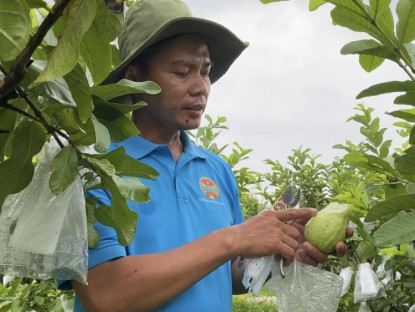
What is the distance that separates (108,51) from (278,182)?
3454 millimetres

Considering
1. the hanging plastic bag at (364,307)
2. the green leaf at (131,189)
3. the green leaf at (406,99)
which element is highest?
the green leaf at (406,99)

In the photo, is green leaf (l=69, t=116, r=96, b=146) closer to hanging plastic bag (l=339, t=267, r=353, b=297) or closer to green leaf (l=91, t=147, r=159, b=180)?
green leaf (l=91, t=147, r=159, b=180)

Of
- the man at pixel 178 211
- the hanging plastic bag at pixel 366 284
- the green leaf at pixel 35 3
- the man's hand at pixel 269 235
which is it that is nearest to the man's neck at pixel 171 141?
the man at pixel 178 211

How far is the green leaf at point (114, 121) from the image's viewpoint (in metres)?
0.96

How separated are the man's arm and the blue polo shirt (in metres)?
0.05

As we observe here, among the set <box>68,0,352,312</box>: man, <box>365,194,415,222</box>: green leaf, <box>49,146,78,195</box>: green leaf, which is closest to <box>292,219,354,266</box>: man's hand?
<box>68,0,352,312</box>: man

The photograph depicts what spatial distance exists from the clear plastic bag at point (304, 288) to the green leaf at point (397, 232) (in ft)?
2.06

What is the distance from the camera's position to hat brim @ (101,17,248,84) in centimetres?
183

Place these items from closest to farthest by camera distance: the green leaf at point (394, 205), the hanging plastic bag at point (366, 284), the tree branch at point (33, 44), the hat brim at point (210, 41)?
the tree branch at point (33, 44), the green leaf at point (394, 205), the hat brim at point (210, 41), the hanging plastic bag at point (366, 284)

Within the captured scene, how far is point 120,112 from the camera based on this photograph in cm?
98

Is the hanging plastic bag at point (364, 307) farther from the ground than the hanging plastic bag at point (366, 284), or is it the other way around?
the hanging plastic bag at point (366, 284)

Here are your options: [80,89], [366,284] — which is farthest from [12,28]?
[366,284]

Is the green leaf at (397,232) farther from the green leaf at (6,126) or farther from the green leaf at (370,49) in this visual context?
the green leaf at (6,126)

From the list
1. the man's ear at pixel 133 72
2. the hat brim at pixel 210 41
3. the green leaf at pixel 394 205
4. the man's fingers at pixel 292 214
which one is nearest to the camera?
the green leaf at pixel 394 205
